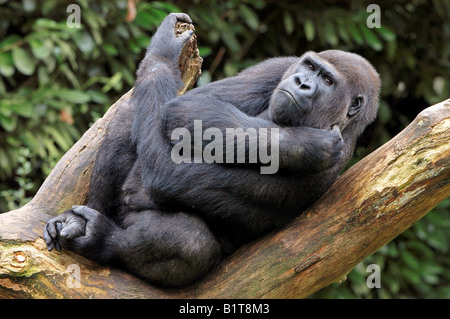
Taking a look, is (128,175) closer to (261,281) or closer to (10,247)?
(10,247)

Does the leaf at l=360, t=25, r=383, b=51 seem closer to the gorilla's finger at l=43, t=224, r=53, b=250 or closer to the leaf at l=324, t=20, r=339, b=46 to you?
the leaf at l=324, t=20, r=339, b=46

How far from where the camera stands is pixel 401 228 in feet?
9.71

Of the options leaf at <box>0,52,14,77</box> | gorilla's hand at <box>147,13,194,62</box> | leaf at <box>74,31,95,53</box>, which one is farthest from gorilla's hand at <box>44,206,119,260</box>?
leaf at <box>74,31,95,53</box>

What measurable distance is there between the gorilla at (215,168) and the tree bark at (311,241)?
7 cm

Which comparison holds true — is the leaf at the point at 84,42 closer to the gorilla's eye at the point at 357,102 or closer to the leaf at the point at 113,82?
the leaf at the point at 113,82

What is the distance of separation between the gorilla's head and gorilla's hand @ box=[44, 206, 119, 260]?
3.38 feet

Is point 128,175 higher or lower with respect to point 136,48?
lower

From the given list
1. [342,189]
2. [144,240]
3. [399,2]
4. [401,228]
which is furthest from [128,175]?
[399,2]

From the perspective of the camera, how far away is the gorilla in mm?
2949

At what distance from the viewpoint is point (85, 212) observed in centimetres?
310

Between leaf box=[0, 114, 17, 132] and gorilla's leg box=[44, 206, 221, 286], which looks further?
leaf box=[0, 114, 17, 132]

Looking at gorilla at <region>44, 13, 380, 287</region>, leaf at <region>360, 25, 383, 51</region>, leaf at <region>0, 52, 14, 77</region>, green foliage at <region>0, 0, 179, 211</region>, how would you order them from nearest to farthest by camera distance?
gorilla at <region>44, 13, 380, 287</region> → leaf at <region>0, 52, 14, 77</region> → green foliage at <region>0, 0, 179, 211</region> → leaf at <region>360, 25, 383, 51</region>

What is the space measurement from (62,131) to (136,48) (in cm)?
92

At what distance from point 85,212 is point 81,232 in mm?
113
